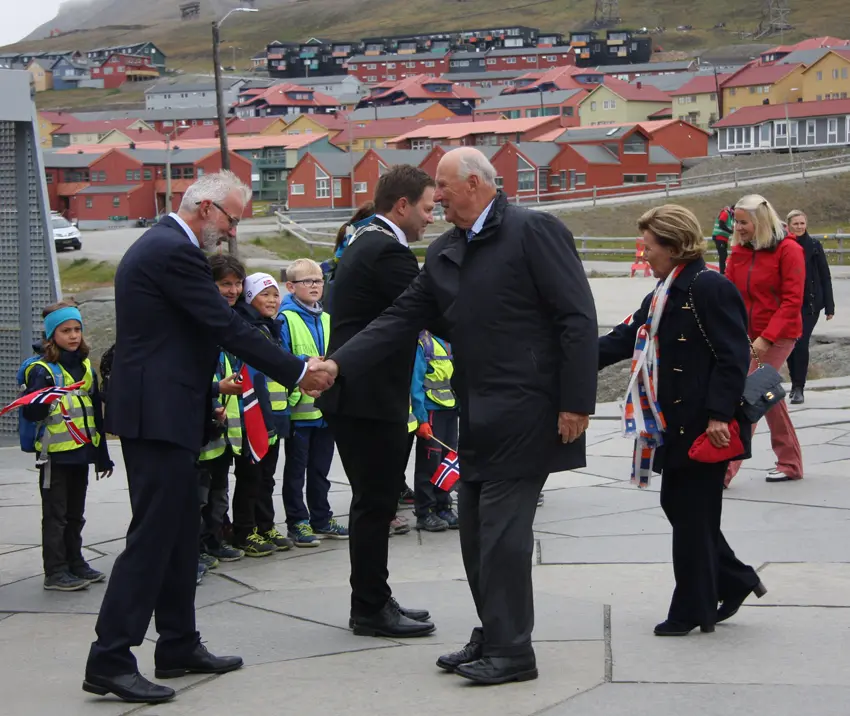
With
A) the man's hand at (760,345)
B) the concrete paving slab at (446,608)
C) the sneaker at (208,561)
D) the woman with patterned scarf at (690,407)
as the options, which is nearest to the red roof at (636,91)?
the man's hand at (760,345)

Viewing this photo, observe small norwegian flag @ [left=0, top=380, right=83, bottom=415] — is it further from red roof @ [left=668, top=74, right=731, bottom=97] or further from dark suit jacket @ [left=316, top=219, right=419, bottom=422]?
red roof @ [left=668, top=74, right=731, bottom=97]

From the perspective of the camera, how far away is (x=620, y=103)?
115m

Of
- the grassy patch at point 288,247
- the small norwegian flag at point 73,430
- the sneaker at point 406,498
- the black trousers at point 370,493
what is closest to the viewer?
the black trousers at point 370,493

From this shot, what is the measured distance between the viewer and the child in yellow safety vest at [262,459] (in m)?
7.18

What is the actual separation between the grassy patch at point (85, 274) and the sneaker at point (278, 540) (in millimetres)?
30543

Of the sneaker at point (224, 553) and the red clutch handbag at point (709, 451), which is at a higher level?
the red clutch handbag at point (709, 451)

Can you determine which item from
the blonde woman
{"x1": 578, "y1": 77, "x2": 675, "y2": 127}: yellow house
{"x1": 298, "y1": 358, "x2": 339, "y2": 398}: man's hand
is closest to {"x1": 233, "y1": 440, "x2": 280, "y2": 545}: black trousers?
{"x1": 298, "y1": 358, "x2": 339, "y2": 398}: man's hand

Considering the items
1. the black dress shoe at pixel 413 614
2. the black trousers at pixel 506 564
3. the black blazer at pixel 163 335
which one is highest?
the black blazer at pixel 163 335

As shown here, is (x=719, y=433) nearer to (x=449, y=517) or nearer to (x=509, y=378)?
(x=509, y=378)

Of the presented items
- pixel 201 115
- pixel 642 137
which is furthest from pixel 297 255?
pixel 201 115

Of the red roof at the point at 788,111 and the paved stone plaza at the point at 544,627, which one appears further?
the red roof at the point at 788,111

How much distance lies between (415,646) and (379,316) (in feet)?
4.83

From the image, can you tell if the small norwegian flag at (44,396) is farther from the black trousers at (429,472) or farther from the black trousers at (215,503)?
the black trousers at (429,472)

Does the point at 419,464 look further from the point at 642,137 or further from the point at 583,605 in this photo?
the point at 642,137
